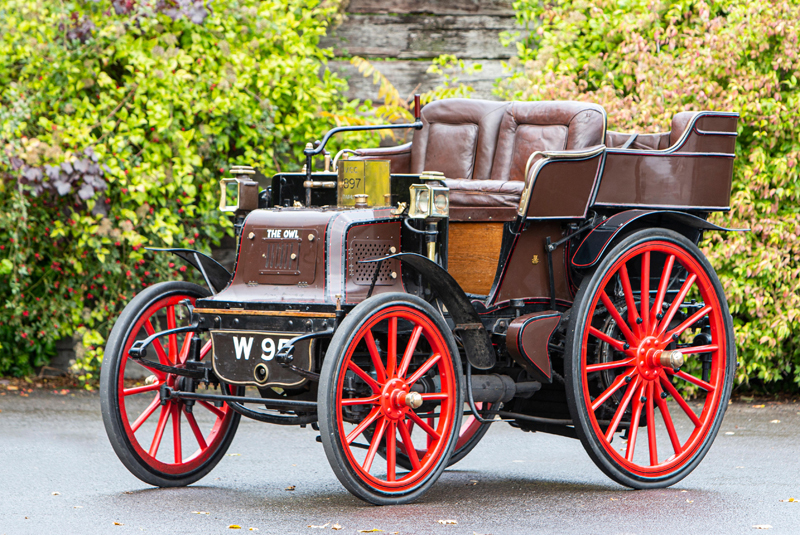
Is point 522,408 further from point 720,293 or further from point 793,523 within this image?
point 793,523

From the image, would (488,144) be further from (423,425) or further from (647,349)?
(423,425)

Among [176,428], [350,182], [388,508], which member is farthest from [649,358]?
[176,428]

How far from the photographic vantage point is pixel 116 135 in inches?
316

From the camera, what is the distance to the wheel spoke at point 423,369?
4508 millimetres

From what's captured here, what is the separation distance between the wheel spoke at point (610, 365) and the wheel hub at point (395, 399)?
3.07ft

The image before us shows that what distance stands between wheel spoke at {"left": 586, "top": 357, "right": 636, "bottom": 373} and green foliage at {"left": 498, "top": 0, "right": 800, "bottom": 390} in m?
2.90

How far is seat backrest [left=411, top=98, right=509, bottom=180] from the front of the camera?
18.5 feet

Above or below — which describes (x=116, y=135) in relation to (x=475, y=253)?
above

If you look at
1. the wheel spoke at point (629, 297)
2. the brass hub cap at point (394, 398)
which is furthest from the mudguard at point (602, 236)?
the brass hub cap at point (394, 398)

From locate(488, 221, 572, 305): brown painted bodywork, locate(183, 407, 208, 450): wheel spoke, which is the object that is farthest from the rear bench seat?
locate(183, 407, 208, 450): wheel spoke

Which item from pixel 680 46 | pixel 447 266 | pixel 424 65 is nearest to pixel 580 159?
pixel 447 266

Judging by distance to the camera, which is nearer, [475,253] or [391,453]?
[391,453]

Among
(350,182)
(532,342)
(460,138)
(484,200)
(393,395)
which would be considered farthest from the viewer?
(460,138)

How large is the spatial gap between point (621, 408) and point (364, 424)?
136 cm
